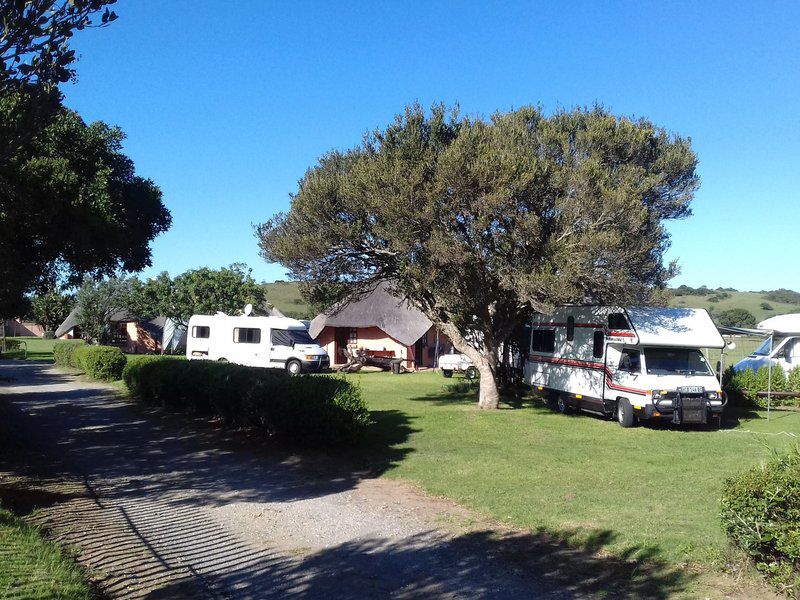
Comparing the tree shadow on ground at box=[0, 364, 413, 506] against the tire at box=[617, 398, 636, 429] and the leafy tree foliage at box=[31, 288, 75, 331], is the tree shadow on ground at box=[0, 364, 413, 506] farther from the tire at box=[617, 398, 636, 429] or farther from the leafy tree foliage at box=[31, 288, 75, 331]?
the leafy tree foliage at box=[31, 288, 75, 331]

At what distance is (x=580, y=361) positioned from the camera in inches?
669

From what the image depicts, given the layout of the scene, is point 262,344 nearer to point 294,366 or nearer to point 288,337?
point 288,337

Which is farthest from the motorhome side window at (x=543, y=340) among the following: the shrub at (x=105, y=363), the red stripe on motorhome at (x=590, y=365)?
the shrub at (x=105, y=363)

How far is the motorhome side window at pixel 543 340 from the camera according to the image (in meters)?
18.6

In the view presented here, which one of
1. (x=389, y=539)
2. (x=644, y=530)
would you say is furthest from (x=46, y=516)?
(x=644, y=530)

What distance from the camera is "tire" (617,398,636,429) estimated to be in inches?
579

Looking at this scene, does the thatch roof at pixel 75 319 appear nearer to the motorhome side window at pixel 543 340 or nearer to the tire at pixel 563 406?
the motorhome side window at pixel 543 340

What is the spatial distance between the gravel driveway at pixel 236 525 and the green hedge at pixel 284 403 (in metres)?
0.63

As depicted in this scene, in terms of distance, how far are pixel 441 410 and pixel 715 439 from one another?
266 inches

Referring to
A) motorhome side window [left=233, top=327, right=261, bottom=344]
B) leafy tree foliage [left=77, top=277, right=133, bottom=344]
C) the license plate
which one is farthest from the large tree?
leafy tree foliage [left=77, top=277, right=133, bottom=344]

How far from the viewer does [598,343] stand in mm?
16391

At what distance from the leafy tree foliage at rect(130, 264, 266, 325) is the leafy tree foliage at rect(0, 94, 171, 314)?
3102cm

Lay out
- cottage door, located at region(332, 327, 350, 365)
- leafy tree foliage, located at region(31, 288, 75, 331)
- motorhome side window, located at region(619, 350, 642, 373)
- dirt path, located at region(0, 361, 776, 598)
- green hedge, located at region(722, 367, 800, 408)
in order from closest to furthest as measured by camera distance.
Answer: dirt path, located at region(0, 361, 776, 598)
motorhome side window, located at region(619, 350, 642, 373)
green hedge, located at region(722, 367, 800, 408)
cottage door, located at region(332, 327, 350, 365)
leafy tree foliage, located at region(31, 288, 75, 331)

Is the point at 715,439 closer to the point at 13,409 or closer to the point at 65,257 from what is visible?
the point at 65,257
